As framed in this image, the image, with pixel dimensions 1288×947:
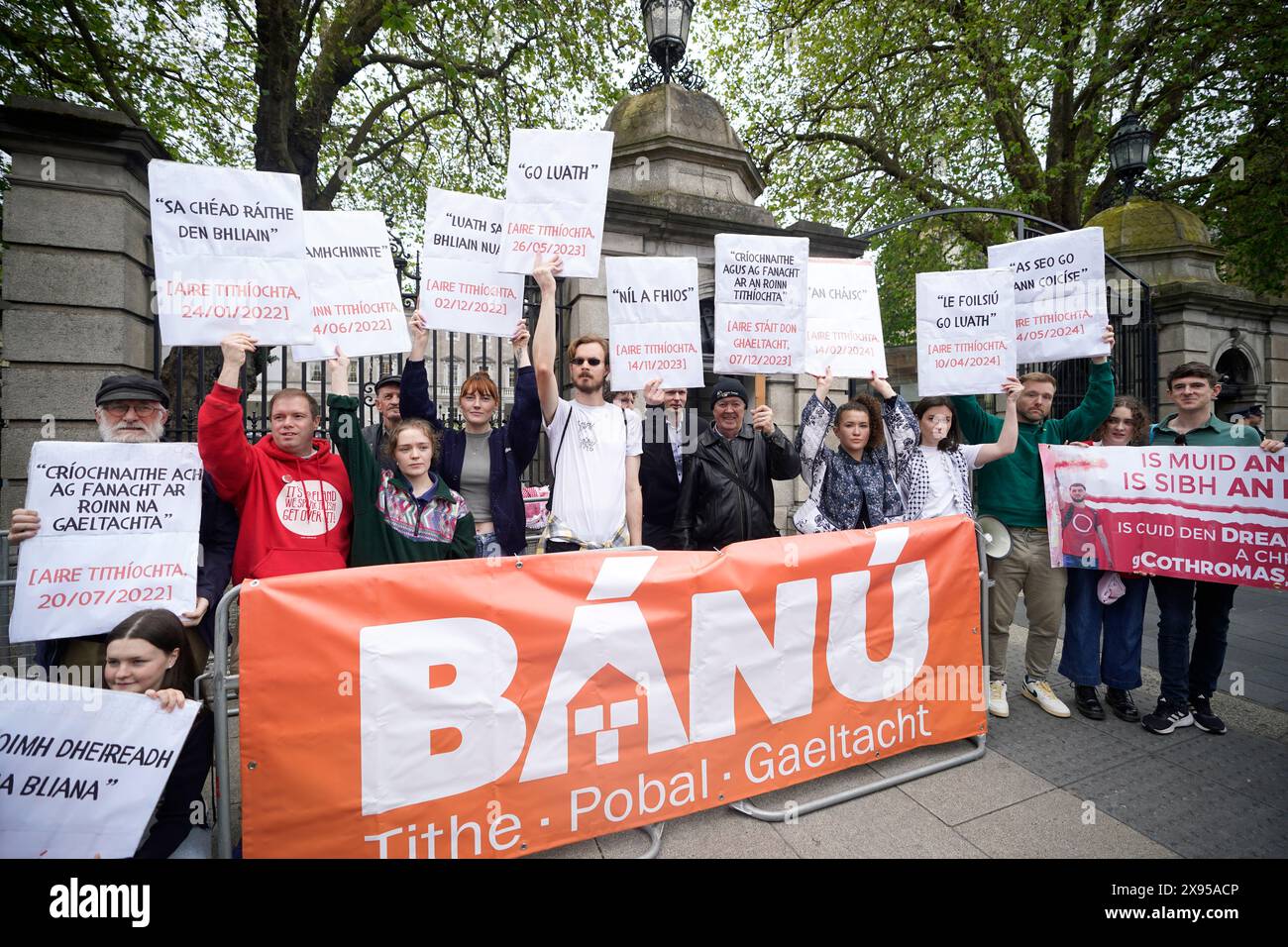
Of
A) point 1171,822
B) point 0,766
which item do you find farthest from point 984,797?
point 0,766

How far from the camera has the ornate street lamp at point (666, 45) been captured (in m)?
7.71

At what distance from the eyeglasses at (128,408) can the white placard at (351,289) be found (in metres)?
0.83

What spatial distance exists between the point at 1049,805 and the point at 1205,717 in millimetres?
1725

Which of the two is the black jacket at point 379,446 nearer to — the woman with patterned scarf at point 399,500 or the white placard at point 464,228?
the woman with patterned scarf at point 399,500

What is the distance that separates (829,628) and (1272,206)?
12.9 meters

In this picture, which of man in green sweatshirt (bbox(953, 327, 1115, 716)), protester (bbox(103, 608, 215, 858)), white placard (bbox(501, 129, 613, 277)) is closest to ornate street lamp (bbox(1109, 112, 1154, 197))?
man in green sweatshirt (bbox(953, 327, 1115, 716))

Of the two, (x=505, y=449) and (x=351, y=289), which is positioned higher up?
(x=351, y=289)

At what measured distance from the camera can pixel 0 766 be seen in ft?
6.44

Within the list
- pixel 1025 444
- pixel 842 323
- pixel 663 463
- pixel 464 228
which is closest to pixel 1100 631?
pixel 1025 444

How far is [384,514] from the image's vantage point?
2943mm

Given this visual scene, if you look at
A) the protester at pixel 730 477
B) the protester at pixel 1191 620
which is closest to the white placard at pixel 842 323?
the protester at pixel 730 477

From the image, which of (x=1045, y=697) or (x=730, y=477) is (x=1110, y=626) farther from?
(x=730, y=477)

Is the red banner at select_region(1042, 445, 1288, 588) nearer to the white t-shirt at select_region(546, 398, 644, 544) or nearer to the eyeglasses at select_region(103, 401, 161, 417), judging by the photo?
the white t-shirt at select_region(546, 398, 644, 544)
